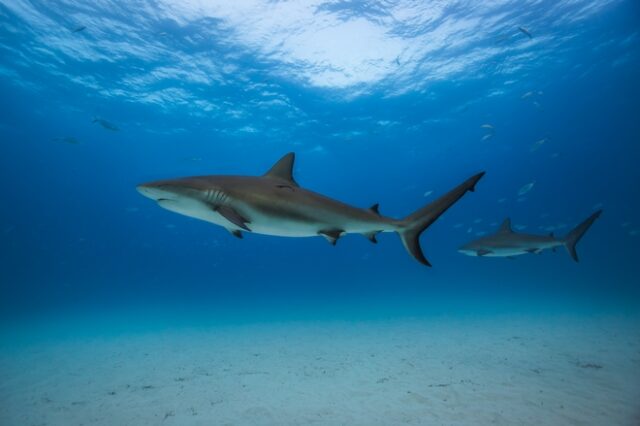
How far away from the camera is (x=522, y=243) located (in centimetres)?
997

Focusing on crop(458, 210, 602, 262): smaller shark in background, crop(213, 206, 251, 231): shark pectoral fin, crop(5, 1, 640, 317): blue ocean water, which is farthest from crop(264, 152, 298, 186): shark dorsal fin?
crop(5, 1, 640, 317): blue ocean water

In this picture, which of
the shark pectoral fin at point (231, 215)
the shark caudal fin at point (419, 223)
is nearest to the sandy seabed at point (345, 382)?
the shark caudal fin at point (419, 223)

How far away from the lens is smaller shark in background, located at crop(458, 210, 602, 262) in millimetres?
9617

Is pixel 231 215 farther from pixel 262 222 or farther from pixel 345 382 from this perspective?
pixel 345 382

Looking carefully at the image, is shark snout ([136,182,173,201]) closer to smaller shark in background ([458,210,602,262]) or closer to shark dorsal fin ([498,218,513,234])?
smaller shark in background ([458,210,602,262])

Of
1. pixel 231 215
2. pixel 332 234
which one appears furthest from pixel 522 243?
pixel 231 215

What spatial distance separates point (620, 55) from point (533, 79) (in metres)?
6.51

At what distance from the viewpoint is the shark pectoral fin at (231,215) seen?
3258mm

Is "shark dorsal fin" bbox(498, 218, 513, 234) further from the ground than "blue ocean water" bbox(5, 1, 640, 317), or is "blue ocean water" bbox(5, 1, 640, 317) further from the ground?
"blue ocean water" bbox(5, 1, 640, 317)

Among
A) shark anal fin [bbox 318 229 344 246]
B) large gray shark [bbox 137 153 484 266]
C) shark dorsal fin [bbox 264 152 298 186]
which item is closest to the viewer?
large gray shark [bbox 137 153 484 266]

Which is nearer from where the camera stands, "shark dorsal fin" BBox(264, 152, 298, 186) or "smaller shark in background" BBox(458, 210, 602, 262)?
"shark dorsal fin" BBox(264, 152, 298, 186)

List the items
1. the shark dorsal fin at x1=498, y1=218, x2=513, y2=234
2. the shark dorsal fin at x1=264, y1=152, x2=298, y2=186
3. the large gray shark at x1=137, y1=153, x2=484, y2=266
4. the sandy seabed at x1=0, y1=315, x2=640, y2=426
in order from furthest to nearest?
the shark dorsal fin at x1=498, y1=218, x2=513, y2=234 → the sandy seabed at x1=0, y1=315, x2=640, y2=426 → the shark dorsal fin at x1=264, y1=152, x2=298, y2=186 → the large gray shark at x1=137, y1=153, x2=484, y2=266

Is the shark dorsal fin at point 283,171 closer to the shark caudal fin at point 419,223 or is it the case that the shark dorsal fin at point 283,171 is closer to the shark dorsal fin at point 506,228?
the shark caudal fin at point 419,223

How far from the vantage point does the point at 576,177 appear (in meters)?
69.2
